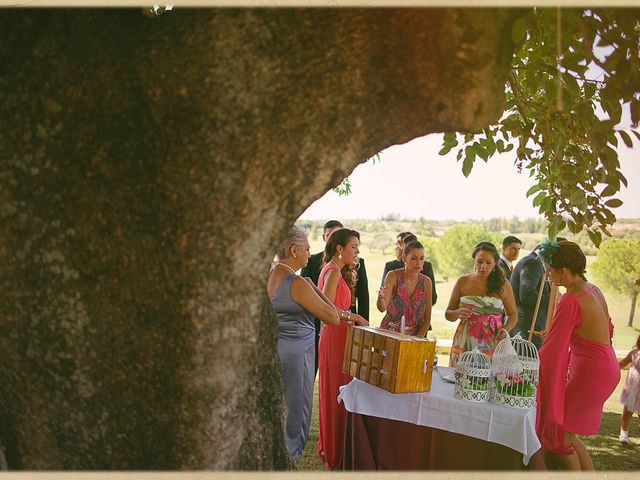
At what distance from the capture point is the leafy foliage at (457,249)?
10.9 metres

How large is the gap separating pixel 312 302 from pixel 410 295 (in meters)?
1.61

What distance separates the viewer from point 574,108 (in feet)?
8.21

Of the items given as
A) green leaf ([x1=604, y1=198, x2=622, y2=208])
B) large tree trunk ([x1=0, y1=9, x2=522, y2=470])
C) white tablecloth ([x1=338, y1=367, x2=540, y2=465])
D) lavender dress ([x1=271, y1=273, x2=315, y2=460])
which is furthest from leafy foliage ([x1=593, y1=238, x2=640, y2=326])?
large tree trunk ([x1=0, y1=9, x2=522, y2=470])

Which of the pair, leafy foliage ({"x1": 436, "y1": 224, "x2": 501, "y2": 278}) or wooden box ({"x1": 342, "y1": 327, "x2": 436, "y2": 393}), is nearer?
wooden box ({"x1": 342, "y1": 327, "x2": 436, "y2": 393})

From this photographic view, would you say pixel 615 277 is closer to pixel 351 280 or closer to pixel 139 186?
pixel 351 280

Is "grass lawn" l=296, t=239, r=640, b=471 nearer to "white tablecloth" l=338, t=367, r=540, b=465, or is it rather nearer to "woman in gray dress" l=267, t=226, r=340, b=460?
"woman in gray dress" l=267, t=226, r=340, b=460

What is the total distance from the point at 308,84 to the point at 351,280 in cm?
484

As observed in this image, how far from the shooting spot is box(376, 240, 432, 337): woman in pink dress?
20.3 feet

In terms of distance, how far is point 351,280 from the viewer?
6.50m

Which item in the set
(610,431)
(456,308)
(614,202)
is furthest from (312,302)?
(610,431)

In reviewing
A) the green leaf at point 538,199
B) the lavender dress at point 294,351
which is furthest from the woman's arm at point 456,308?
the green leaf at point 538,199

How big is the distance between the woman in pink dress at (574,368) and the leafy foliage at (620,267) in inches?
265

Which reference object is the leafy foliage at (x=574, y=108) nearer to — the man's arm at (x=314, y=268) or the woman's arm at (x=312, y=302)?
the woman's arm at (x=312, y=302)

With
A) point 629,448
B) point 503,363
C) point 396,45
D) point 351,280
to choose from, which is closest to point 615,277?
point 629,448
